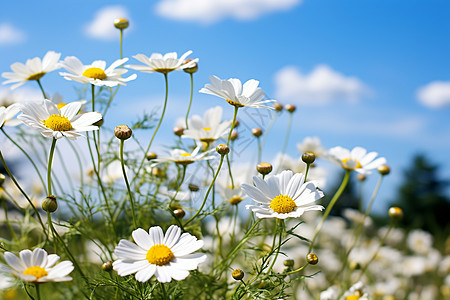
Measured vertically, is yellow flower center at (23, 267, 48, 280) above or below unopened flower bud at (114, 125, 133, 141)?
below

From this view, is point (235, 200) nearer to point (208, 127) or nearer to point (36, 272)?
point (208, 127)

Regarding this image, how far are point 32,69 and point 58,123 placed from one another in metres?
0.40

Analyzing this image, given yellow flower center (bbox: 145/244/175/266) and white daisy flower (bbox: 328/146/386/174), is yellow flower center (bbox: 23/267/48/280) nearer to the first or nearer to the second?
yellow flower center (bbox: 145/244/175/266)

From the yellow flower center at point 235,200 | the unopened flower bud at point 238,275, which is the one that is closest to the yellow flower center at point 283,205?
the unopened flower bud at point 238,275

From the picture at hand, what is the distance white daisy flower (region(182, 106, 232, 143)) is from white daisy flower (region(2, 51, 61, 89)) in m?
0.35

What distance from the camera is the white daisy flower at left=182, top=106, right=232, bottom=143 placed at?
1.06 metres

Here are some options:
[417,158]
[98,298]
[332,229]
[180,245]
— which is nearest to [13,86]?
[98,298]

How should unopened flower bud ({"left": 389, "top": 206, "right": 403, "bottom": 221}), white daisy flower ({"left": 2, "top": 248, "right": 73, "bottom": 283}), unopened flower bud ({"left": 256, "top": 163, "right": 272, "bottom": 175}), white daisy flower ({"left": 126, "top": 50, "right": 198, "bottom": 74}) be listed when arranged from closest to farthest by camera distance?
1. white daisy flower ({"left": 2, "top": 248, "right": 73, "bottom": 283})
2. unopened flower bud ({"left": 256, "top": 163, "right": 272, "bottom": 175})
3. white daisy flower ({"left": 126, "top": 50, "right": 198, "bottom": 74})
4. unopened flower bud ({"left": 389, "top": 206, "right": 403, "bottom": 221})

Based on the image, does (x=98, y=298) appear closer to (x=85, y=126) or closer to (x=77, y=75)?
(x=85, y=126)

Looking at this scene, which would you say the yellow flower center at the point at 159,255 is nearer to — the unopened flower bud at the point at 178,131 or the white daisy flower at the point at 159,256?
the white daisy flower at the point at 159,256

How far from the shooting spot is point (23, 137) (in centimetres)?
130

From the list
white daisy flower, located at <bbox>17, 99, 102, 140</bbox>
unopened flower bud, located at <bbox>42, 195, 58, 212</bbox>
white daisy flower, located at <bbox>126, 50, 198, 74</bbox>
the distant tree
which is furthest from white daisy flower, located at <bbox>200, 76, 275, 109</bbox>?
the distant tree

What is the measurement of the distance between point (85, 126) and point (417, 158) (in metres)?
9.64

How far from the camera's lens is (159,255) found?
2.36 ft
